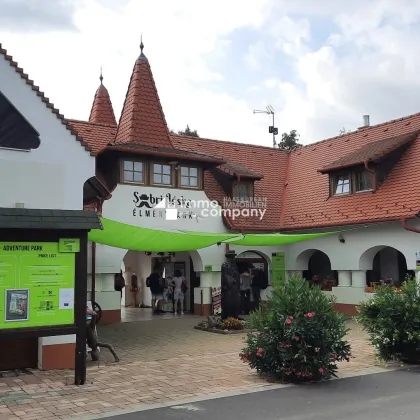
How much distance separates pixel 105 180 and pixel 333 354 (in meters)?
Result: 10.6

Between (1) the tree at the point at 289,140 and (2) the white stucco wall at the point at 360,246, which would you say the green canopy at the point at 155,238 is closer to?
(2) the white stucco wall at the point at 360,246

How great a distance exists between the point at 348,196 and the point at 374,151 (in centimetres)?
170

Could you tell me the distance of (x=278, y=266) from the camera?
64.5 ft

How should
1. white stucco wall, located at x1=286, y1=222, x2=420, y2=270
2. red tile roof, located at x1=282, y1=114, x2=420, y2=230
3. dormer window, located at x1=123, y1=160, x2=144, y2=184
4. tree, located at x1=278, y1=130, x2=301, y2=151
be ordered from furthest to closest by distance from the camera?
tree, located at x1=278, y1=130, x2=301, y2=151
dormer window, located at x1=123, y1=160, x2=144, y2=184
red tile roof, located at x1=282, y1=114, x2=420, y2=230
white stucco wall, located at x1=286, y1=222, x2=420, y2=270

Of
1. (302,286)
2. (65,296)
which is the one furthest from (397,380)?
(65,296)

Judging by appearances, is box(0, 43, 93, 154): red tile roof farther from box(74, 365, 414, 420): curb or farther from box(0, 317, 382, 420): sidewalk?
box(74, 365, 414, 420): curb

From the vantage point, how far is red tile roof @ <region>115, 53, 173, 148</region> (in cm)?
1797

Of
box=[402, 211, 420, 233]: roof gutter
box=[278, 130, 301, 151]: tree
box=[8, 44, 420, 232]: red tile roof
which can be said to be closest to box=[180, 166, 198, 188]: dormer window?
box=[8, 44, 420, 232]: red tile roof

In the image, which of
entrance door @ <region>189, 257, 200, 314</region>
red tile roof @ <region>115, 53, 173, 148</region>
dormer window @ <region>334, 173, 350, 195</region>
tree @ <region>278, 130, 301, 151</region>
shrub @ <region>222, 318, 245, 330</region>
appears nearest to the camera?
shrub @ <region>222, 318, 245, 330</region>

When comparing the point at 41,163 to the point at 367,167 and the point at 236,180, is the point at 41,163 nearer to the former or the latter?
the point at 236,180

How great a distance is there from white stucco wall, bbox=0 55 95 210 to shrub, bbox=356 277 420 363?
5690mm

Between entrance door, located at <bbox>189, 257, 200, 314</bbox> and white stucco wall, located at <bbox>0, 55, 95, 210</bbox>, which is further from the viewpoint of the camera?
entrance door, located at <bbox>189, 257, 200, 314</bbox>

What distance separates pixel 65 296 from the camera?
793cm

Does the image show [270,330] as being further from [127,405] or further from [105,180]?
[105,180]
